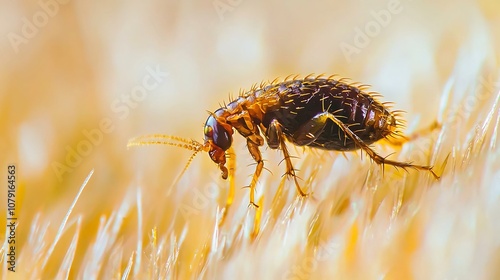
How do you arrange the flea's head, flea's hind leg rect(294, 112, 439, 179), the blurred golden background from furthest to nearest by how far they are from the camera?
the flea's head, flea's hind leg rect(294, 112, 439, 179), the blurred golden background

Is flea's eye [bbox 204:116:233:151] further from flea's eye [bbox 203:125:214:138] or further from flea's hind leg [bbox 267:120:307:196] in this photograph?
flea's hind leg [bbox 267:120:307:196]

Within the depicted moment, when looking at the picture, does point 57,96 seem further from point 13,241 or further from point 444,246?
point 444,246

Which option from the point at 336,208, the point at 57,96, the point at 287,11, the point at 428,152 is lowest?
the point at 336,208

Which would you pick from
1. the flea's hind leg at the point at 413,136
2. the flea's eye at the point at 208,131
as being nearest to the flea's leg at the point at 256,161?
the flea's eye at the point at 208,131

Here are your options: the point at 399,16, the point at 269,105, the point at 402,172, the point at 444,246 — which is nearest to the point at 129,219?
the point at 269,105

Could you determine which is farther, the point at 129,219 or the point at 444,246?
the point at 129,219

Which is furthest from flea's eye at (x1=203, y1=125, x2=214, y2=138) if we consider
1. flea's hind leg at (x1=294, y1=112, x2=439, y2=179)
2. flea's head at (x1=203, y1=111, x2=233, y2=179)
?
flea's hind leg at (x1=294, y1=112, x2=439, y2=179)
